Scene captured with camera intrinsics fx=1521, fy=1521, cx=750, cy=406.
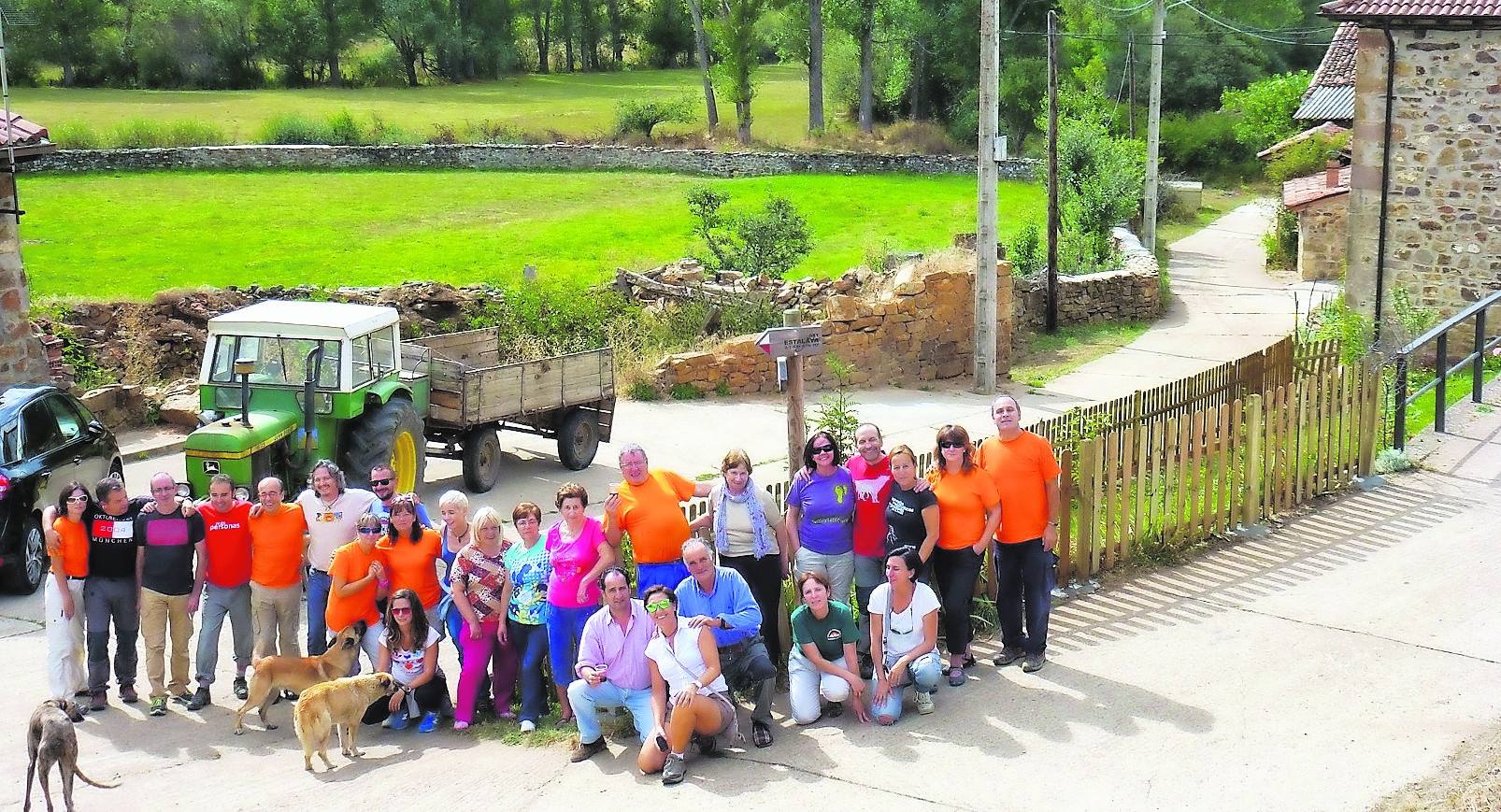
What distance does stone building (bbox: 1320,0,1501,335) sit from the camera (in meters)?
19.4

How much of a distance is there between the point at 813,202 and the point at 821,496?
33.3m

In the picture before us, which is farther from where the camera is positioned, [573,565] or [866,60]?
[866,60]

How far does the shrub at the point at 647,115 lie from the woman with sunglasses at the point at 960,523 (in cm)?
4526

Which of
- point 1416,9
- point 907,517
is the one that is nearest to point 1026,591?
point 907,517

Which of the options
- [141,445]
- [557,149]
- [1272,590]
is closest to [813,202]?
[557,149]

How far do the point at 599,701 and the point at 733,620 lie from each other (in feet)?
2.74

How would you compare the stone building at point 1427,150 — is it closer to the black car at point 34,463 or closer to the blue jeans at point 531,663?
the blue jeans at point 531,663

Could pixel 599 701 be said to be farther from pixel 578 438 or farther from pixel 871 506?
pixel 578 438

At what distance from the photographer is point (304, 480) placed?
43.5 feet

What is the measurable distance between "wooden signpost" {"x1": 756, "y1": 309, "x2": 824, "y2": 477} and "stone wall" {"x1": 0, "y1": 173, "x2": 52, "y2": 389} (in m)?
9.38

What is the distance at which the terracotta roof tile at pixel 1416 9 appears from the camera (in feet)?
61.9

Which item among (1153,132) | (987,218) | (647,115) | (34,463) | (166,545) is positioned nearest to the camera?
(166,545)

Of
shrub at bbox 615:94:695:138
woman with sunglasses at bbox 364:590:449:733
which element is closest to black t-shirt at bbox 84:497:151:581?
woman with sunglasses at bbox 364:590:449:733

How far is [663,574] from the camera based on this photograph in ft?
29.3
